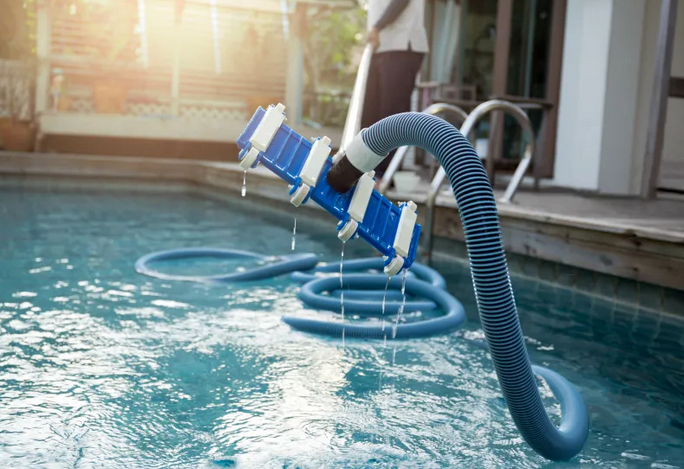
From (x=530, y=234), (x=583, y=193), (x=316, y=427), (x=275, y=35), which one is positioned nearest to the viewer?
(x=316, y=427)

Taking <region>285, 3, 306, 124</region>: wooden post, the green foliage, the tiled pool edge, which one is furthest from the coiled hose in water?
the green foliage

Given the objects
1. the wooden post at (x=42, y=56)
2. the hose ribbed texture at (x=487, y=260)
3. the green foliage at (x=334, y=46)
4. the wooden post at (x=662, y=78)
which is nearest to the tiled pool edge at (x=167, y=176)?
the wooden post at (x=42, y=56)

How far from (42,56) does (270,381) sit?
33.3 ft

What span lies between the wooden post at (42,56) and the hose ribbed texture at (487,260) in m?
10.5

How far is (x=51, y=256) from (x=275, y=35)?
32.8ft

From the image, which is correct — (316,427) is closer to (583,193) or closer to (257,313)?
(257,313)

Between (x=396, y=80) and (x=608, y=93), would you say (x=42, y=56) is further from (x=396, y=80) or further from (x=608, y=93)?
(x=608, y=93)

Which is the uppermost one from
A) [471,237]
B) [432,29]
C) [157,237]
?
[432,29]

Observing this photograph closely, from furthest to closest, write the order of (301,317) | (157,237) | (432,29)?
(432,29)
(157,237)
(301,317)

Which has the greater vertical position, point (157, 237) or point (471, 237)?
point (471, 237)

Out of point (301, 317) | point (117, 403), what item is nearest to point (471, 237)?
point (117, 403)

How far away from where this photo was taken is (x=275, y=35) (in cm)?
1426

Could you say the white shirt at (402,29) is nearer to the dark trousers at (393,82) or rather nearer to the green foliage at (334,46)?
the dark trousers at (393,82)

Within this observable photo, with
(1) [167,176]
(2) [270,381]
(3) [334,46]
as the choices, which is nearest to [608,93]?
(1) [167,176]
